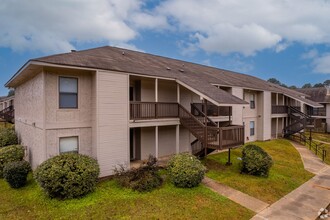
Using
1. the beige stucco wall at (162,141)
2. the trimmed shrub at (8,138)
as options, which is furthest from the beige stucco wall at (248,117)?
the trimmed shrub at (8,138)

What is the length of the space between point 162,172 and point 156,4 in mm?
20790

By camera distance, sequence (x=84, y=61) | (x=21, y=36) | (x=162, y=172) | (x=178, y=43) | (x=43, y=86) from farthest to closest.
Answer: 1. (x=178, y=43)
2. (x=21, y=36)
3. (x=162, y=172)
4. (x=84, y=61)
5. (x=43, y=86)

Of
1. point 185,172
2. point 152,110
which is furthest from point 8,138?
point 185,172

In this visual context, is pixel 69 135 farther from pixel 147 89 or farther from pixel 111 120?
pixel 147 89

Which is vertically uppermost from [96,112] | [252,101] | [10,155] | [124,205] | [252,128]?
[252,101]

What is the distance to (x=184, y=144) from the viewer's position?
1736 centimetres

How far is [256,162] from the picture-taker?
1237cm

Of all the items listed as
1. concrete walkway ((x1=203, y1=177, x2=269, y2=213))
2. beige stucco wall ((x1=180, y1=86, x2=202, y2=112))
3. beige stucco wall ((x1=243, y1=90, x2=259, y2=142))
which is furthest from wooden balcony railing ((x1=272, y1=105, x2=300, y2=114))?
concrete walkway ((x1=203, y1=177, x2=269, y2=213))

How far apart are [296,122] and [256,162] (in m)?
17.4

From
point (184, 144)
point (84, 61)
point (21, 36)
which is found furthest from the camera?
point (21, 36)

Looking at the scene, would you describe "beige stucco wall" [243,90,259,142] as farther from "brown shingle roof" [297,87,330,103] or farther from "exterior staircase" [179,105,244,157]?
"brown shingle roof" [297,87,330,103]

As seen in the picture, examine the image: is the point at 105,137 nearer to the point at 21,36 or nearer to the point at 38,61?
the point at 38,61

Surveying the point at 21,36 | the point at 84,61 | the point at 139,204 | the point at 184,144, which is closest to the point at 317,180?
the point at 184,144

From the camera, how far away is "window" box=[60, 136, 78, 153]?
35.7 ft
